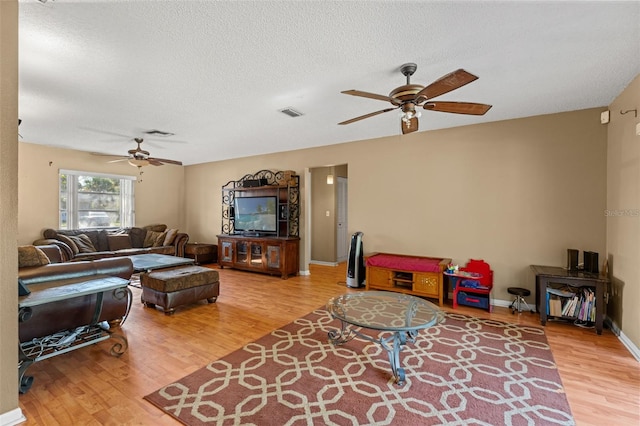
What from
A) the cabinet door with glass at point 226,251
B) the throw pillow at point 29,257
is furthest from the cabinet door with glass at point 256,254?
the throw pillow at point 29,257

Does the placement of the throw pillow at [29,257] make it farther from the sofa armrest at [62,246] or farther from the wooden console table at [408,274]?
the wooden console table at [408,274]

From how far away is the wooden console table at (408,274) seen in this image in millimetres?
4020

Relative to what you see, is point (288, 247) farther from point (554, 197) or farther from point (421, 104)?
point (554, 197)

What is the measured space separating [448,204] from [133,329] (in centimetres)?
447

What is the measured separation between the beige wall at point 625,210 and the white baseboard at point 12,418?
188 inches

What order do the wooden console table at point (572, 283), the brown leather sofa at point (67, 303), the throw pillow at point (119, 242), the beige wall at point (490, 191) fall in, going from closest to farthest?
the brown leather sofa at point (67, 303)
the wooden console table at point (572, 283)
the beige wall at point (490, 191)
the throw pillow at point (119, 242)

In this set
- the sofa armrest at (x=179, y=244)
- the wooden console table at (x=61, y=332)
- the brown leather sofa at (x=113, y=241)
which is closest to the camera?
the wooden console table at (x=61, y=332)

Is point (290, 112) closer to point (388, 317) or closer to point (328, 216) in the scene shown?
point (388, 317)

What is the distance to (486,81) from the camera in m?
2.82

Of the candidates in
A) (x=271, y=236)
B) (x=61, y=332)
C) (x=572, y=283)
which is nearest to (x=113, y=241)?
(x=271, y=236)

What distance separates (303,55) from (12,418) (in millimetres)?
3107

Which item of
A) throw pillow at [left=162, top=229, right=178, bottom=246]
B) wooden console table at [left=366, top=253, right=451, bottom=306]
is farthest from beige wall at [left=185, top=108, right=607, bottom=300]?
throw pillow at [left=162, top=229, right=178, bottom=246]

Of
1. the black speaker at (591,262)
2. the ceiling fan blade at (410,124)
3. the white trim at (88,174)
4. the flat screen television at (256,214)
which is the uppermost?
the ceiling fan blade at (410,124)

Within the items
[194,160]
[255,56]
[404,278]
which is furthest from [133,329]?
[194,160]
